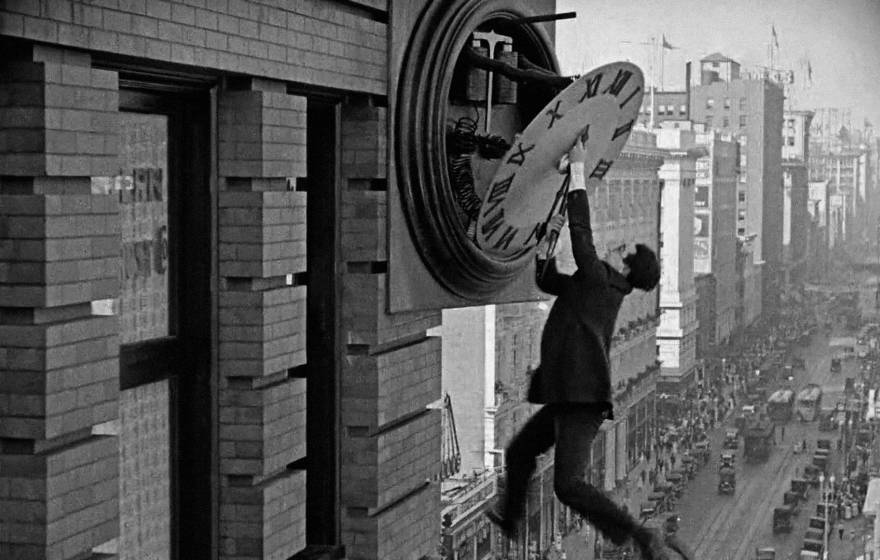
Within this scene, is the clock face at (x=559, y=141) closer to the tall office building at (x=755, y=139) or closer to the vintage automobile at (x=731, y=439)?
the tall office building at (x=755, y=139)

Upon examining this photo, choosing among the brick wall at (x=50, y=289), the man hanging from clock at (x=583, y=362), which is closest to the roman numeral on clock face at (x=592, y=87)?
the man hanging from clock at (x=583, y=362)

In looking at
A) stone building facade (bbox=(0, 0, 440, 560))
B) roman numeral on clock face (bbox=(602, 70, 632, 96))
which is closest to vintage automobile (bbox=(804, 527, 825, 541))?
stone building facade (bbox=(0, 0, 440, 560))

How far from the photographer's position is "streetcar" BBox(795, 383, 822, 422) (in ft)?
17.0

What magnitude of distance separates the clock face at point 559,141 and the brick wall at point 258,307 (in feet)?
1.43

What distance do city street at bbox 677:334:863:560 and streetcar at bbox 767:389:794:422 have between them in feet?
0.11

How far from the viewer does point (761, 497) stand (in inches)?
202

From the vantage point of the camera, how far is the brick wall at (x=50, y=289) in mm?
2125

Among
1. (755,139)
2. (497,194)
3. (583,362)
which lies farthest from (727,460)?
(497,194)

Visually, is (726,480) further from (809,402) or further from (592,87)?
(592,87)

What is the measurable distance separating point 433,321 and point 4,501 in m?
1.70

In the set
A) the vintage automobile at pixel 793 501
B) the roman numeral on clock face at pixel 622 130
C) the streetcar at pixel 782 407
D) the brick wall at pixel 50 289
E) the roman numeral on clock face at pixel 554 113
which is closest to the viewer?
the brick wall at pixel 50 289

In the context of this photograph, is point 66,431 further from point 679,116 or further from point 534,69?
point 679,116

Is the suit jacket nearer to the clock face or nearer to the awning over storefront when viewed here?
the clock face

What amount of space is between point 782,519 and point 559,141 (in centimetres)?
246
